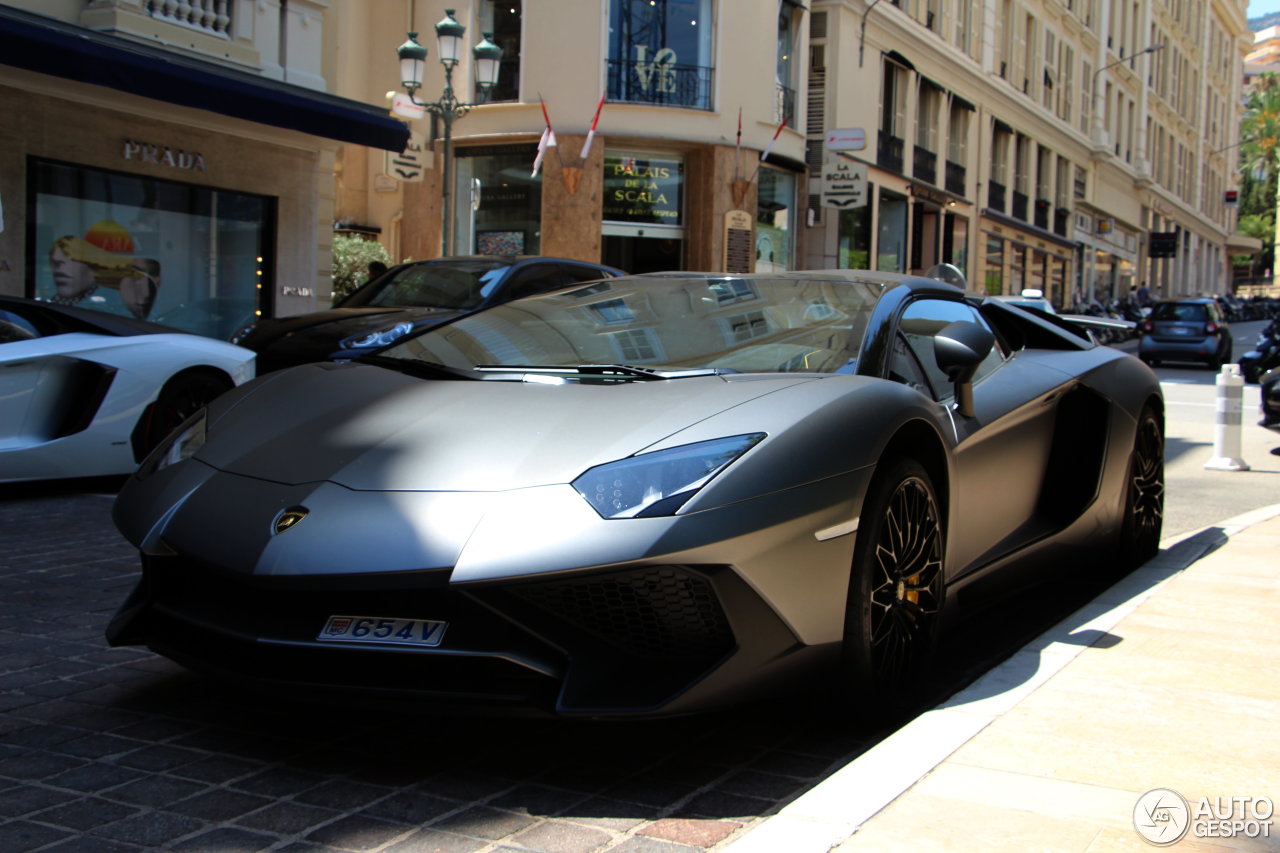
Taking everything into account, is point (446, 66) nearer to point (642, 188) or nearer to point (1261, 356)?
point (642, 188)

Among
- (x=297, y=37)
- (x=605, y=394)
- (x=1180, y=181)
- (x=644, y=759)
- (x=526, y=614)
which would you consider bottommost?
(x=644, y=759)

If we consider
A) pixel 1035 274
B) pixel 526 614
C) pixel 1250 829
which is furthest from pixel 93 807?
pixel 1035 274

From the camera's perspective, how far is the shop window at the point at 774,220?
25.3 metres

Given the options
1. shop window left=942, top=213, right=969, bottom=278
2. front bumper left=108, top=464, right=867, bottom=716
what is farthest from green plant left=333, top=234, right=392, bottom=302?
front bumper left=108, top=464, right=867, bottom=716

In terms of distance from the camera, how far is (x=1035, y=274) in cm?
4266

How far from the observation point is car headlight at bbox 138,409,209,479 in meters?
3.48

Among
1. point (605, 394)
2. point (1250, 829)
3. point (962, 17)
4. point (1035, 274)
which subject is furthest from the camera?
point (1035, 274)

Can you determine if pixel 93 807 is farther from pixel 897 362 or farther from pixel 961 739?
pixel 897 362

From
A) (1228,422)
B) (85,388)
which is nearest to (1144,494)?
(1228,422)

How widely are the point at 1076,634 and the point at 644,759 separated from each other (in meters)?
1.60

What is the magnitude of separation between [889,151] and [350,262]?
13778 millimetres

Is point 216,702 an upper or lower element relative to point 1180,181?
lower

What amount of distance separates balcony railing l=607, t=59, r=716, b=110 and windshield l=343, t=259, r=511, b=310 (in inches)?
522

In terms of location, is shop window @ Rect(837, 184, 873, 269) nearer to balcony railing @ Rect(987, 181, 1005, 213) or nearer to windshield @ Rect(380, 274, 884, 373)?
balcony railing @ Rect(987, 181, 1005, 213)
